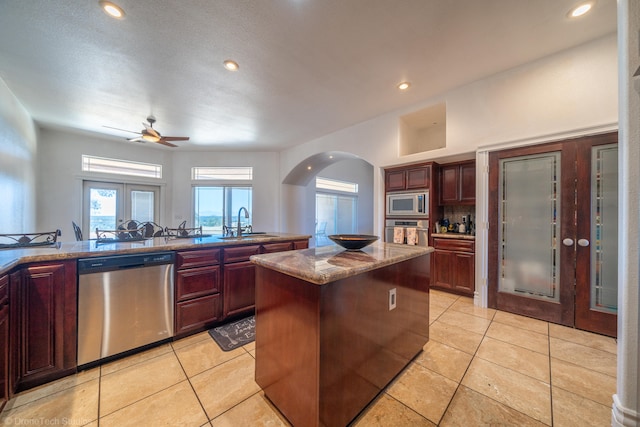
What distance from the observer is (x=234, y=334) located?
91.7 inches

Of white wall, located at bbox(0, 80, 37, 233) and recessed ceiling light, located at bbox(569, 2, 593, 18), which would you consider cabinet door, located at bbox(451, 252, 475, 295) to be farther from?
white wall, located at bbox(0, 80, 37, 233)

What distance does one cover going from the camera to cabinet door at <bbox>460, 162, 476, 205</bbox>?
340cm

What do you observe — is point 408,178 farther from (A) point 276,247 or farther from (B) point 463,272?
Answer: (A) point 276,247

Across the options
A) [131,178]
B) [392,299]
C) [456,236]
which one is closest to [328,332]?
[392,299]

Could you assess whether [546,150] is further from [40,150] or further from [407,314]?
[40,150]

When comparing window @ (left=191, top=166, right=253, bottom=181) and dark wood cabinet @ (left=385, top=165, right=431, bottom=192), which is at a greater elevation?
window @ (left=191, top=166, right=253, bottom=181)

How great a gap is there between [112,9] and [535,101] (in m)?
4.30

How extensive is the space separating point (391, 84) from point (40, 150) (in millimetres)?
6712

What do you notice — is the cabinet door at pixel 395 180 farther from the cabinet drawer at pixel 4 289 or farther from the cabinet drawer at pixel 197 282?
the cabinet drawer at pixel 4 289

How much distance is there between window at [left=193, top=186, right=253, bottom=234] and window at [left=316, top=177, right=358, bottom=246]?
7.82 ft

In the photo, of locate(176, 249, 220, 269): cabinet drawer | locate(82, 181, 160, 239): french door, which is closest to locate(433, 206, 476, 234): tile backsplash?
locate(176, 249, 220, 269): cabinet drawer

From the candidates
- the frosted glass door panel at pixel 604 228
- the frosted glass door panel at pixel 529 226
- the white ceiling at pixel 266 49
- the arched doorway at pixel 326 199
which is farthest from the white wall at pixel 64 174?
the frosted glass door panel at pixel 604 228

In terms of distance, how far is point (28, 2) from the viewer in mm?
1831

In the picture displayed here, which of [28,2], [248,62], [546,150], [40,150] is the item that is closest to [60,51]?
[28,2]
